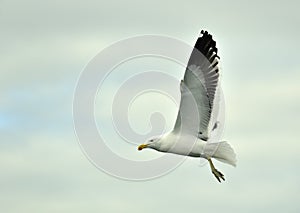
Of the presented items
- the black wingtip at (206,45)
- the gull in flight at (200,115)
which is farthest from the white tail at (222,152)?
the black wingtip at (206,45)

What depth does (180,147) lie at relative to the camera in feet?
109

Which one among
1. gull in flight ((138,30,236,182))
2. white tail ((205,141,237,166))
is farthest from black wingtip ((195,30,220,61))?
white tail ((205,141,237,166))

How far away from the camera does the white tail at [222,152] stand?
109ft

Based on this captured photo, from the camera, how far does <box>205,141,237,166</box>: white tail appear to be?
33.2 m

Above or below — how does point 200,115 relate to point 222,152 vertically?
above

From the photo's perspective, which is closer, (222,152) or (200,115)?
(200,115)

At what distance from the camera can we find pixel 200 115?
32938mm

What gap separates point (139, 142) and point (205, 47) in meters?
2.97

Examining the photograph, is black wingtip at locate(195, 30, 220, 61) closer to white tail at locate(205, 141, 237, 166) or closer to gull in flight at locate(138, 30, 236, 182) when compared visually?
gull in flight at locate(138, 30, 236, 182)

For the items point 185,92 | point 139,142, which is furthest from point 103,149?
point 185,92

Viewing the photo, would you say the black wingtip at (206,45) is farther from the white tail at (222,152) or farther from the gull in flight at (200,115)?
the white tail at (222,152)

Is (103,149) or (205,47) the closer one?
(205,47)

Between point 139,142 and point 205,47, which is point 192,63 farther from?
point 139,142

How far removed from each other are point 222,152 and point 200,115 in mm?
1000
